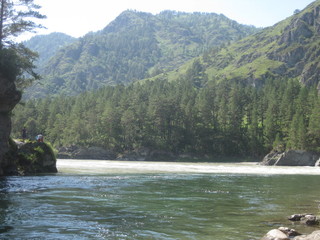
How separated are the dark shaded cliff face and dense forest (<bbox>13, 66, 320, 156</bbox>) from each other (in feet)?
343

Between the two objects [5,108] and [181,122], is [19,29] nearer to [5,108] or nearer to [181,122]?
[5,108]

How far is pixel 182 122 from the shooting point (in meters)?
154

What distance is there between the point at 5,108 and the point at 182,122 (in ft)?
375

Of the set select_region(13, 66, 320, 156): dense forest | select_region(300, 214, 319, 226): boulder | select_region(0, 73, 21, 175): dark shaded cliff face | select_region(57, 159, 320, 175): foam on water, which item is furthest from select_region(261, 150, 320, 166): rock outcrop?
select_region(300, 214, 319, 226): boulder

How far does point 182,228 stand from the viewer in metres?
18.4

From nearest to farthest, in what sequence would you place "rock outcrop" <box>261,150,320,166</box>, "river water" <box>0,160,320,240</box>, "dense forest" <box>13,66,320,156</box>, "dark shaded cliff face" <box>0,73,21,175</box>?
"river water" <box>0,160,320,240</box> → "dark shaded cliff face" <box>0,73,21,175</box> → "rock outcrop" <box>261,150,320,166</box> → "dense forest" <box>13,66,320,156</box>

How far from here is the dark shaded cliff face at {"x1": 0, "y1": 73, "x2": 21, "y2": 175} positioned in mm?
42141

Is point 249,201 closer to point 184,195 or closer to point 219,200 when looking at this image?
point 219,200

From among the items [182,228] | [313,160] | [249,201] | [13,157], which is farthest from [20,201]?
[313,160]

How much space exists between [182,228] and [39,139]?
40.2 metres

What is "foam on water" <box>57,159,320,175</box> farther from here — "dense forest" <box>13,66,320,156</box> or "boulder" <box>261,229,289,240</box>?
"dense forest" <box>13,66,320,156</box>

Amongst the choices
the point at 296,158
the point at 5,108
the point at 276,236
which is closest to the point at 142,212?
the point at 276,236

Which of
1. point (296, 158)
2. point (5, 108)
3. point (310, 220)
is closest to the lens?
point (310, 220)

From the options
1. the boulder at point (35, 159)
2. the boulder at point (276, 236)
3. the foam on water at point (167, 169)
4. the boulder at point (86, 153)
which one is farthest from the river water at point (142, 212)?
the boulder at point (86, 153)
